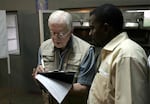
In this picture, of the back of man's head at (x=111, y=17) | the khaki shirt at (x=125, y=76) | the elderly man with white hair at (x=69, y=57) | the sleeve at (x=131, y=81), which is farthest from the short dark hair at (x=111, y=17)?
the elderly man with white hair at (x=69, y=57)

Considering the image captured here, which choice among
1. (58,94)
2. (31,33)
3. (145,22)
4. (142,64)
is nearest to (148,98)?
(142,64)

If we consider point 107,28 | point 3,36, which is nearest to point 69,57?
point 107,28

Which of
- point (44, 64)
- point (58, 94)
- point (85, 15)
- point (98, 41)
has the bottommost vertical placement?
point (58, 94)

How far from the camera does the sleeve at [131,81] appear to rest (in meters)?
1.22

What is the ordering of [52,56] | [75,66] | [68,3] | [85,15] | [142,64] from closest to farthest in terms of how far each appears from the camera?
[142,64]
[75,66]
[52,56]
[85,15]
[68,3]

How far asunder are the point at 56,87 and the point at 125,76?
0.52 m

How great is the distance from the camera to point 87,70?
171 cm

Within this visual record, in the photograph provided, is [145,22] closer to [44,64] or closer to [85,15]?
[85,15]

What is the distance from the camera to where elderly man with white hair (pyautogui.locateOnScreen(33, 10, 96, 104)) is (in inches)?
66.7

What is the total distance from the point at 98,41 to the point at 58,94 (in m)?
0.43

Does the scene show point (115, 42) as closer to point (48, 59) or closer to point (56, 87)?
point (56, 87)

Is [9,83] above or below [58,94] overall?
below

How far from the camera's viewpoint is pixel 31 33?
4.48 meters

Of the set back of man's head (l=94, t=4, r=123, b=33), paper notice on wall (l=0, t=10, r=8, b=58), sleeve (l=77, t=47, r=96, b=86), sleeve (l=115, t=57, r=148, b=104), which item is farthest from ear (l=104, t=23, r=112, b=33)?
paper notice on wall (l=0, t=10, r=8, b=58)
